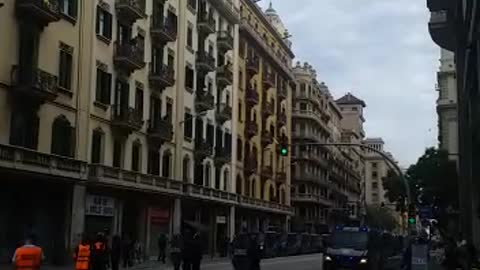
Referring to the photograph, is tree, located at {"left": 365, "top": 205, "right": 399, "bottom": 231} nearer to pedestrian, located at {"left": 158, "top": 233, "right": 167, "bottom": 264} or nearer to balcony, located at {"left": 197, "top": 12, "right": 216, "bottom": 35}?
balcony, located at {"left": 197, "top": 12, "right": 216, "bottom": 35}

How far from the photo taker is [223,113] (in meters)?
63.2

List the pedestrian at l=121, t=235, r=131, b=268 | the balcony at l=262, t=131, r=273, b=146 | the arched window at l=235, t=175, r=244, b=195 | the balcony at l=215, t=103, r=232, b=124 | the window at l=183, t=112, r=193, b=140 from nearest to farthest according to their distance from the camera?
the pedestrian at l=121, t=235, r=131, b=268 → the window at l=183, t=112, r=193, b=140 → the balcony at l=215, t=103, r=232, b=124 → the arched window at l=235, t=175, r=244, b=195 → the balcony at l=262, t=131, r=273, b=146

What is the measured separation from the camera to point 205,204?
60000 millimetres

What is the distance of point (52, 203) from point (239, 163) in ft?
110

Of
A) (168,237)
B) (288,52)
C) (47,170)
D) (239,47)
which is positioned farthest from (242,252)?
(288,52)

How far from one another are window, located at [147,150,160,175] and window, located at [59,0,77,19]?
12270mm

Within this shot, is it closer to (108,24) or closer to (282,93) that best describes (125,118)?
(108,24)

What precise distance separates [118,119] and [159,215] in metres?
9.38

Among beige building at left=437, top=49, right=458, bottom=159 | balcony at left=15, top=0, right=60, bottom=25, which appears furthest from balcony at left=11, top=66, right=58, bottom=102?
beige building at left=437, top=49, right=458, bottom=159

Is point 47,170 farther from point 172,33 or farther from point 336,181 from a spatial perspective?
point 336,181

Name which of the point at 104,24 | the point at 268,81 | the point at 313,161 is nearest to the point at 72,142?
the point at 104,24

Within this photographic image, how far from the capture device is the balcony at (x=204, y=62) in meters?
57.9

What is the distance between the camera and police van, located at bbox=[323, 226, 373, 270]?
32.1 m

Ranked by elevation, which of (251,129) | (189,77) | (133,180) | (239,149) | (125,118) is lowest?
(133,180)
